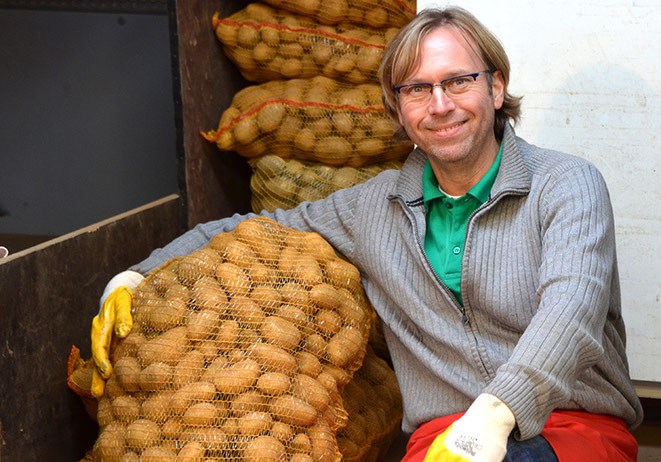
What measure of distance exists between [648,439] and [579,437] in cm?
118

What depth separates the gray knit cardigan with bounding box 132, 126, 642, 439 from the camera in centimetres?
143

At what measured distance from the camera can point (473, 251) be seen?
5.77 feet

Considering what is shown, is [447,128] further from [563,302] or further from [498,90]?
[563,302]

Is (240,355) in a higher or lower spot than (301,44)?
lower

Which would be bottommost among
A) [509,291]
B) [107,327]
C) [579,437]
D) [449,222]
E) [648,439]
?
[648,439]

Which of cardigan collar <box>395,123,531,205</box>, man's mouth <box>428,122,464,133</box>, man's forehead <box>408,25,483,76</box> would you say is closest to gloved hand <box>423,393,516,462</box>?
cardigan collar <box>395,123,531,205</box>

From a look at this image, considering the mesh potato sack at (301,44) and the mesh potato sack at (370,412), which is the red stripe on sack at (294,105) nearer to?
the mesh potato sack at (301,44)

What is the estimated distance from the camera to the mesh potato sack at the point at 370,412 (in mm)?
2178

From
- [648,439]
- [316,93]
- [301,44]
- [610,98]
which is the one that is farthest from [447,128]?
[648,439]

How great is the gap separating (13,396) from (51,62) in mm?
2239

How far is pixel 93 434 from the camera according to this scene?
244cm

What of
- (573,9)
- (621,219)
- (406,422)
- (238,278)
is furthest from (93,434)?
(573,9)

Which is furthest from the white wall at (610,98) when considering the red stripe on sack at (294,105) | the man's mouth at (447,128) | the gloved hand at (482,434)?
the gloved hand at (482,434)

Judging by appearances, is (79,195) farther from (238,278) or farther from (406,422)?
(406,422)
